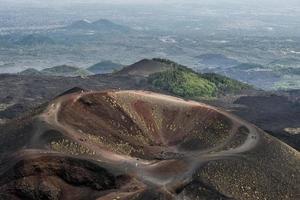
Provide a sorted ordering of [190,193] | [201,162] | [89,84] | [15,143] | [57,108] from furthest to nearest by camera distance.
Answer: [89,84]
[57,108]
[15,143]
[201,162]
[190,193]

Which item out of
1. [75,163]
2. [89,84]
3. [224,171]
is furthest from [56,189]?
[89,84]

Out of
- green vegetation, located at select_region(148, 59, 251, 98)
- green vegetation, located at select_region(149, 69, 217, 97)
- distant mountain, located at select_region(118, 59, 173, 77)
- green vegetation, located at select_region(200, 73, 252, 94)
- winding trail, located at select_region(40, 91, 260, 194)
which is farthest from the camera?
distant mountain, located at select_region(118, 59, 173, 77)

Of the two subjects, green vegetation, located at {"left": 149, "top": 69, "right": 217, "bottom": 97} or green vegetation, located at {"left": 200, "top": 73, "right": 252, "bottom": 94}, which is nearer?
green vegetation, located at {"left": 149, "top": 69, "right": 217, "bottom": 97}

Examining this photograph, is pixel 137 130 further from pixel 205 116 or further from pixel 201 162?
pixel 201 162

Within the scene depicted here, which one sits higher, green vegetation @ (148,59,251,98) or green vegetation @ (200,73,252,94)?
green vegetation @ (148,59,251,98)

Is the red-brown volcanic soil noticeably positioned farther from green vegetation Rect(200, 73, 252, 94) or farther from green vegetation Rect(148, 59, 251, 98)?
green vegetation Rect(200, 73, 252, 94)

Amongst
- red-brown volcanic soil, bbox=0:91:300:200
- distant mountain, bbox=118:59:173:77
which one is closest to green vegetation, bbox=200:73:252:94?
distant mountain, bbox=118:59:173:77

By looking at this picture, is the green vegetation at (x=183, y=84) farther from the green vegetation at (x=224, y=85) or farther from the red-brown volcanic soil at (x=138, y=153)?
the red-brown volcanic soil at (x=138, y=153)

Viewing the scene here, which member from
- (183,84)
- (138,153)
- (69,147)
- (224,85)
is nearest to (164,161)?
(138,153)
